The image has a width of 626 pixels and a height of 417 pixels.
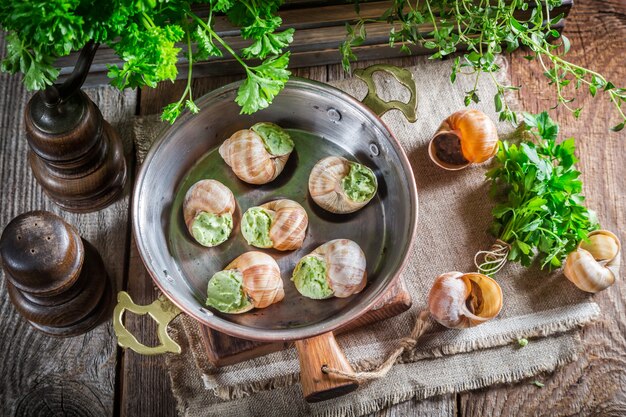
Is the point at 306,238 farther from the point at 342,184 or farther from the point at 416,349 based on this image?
the point at 416,349

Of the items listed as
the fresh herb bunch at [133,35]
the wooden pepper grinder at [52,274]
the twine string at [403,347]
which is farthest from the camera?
the twine string at [403,347]

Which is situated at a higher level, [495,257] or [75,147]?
[75,147]

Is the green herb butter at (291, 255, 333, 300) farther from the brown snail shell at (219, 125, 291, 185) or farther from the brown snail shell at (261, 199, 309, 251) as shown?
the brown snail shell at (219, 125, 291, 185)

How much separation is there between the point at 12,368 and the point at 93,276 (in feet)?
0.65

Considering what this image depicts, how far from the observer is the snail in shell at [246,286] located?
0.88 m

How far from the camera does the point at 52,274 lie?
82 centimetres

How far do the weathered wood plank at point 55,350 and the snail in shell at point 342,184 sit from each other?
0.33 metres

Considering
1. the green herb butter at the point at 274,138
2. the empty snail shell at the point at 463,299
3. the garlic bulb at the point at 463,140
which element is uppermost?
the green herb butter at the point at 274,138

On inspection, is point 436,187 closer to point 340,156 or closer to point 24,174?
point 340,156

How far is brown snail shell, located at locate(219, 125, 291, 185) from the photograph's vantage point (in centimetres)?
94

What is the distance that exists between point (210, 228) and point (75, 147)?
22cm

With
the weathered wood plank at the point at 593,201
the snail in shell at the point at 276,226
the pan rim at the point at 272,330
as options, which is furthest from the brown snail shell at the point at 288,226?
the weathered wood plank at the point at 593,201

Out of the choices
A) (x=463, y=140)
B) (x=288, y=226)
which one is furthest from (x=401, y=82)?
(x=288, y=226)

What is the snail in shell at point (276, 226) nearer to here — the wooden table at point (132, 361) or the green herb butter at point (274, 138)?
the green herb butter at point (274, 138)
